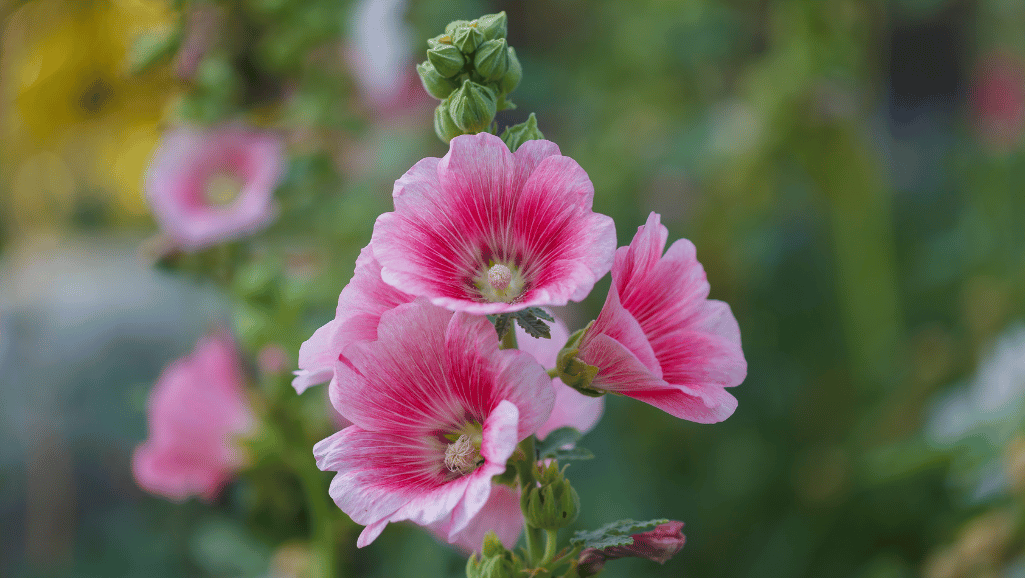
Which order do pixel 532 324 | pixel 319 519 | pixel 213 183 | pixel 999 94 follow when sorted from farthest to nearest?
pixel 999 94
pixel 213 183
pixel 319 519
pixel 532 324

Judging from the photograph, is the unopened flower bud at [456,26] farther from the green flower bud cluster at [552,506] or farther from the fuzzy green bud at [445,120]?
the green flower bud cluster at [552,506]

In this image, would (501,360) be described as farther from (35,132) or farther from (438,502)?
(35,132)

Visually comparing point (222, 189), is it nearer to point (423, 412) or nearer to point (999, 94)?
point (423, 412)

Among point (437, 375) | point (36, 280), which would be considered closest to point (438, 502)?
point (437, 375)

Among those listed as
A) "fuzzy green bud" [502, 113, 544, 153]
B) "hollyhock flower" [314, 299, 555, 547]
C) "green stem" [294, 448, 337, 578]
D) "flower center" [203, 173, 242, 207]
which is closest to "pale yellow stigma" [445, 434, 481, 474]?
"hollyhock flower" [314, 299, 555, 547]

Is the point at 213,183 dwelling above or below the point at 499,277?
above

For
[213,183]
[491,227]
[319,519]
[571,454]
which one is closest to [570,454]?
[571,454]

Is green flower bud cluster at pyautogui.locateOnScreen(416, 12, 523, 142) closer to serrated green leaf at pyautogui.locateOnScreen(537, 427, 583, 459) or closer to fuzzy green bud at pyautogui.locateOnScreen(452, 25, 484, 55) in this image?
fuzzy green bud at pyautogui.locateOnScreen(452, 25, 484, 55)
